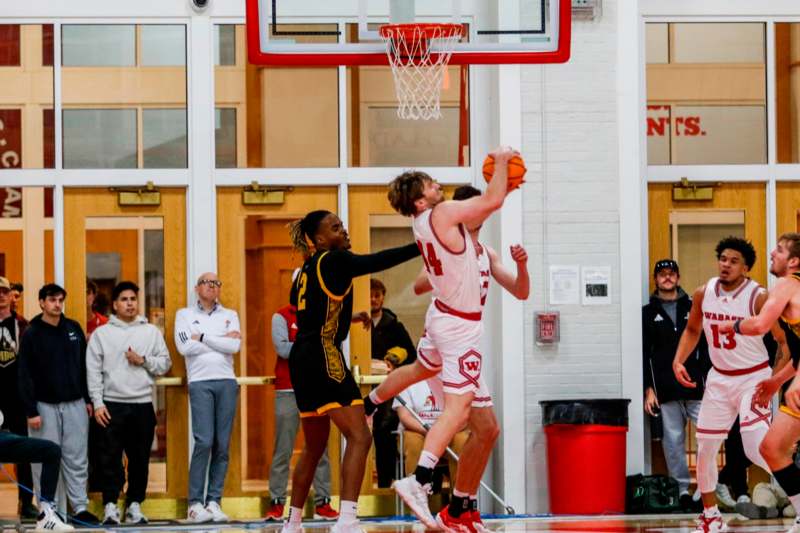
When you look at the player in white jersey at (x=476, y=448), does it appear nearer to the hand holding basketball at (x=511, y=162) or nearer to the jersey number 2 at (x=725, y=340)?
the hand holding basketball at (x=511, y=162)

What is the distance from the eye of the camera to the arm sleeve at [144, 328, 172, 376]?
12844 mm

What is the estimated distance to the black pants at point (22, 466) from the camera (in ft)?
41.4

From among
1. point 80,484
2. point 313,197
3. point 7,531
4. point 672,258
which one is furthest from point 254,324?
point 672,258

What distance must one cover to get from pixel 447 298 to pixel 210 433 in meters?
4.45

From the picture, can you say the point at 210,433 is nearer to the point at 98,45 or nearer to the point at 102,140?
the point at 102,140

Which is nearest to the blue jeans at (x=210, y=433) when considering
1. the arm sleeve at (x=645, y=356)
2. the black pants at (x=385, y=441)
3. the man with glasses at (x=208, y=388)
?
the man with glasses at (x=208, y=388)

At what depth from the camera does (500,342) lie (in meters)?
13.2

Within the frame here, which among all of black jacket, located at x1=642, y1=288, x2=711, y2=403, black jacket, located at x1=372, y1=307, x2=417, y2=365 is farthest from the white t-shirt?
black jacket, located at x1=642, y1=288, x2=711, y2=403

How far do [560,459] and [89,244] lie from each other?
461 cm

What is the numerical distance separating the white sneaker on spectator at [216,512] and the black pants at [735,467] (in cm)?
440

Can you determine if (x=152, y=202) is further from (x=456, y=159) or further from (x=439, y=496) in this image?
(x=439, y=496)

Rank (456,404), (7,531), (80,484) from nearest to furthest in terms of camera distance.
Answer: (456,404) < (7,531) < (80,484)

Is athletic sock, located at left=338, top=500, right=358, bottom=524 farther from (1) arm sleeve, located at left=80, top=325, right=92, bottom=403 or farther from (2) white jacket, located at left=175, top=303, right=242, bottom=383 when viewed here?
(1) arm sleeve, located at left=80, top=325, right=92, bottom=403

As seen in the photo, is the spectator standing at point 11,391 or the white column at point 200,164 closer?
the spectator standing at point 11,391
